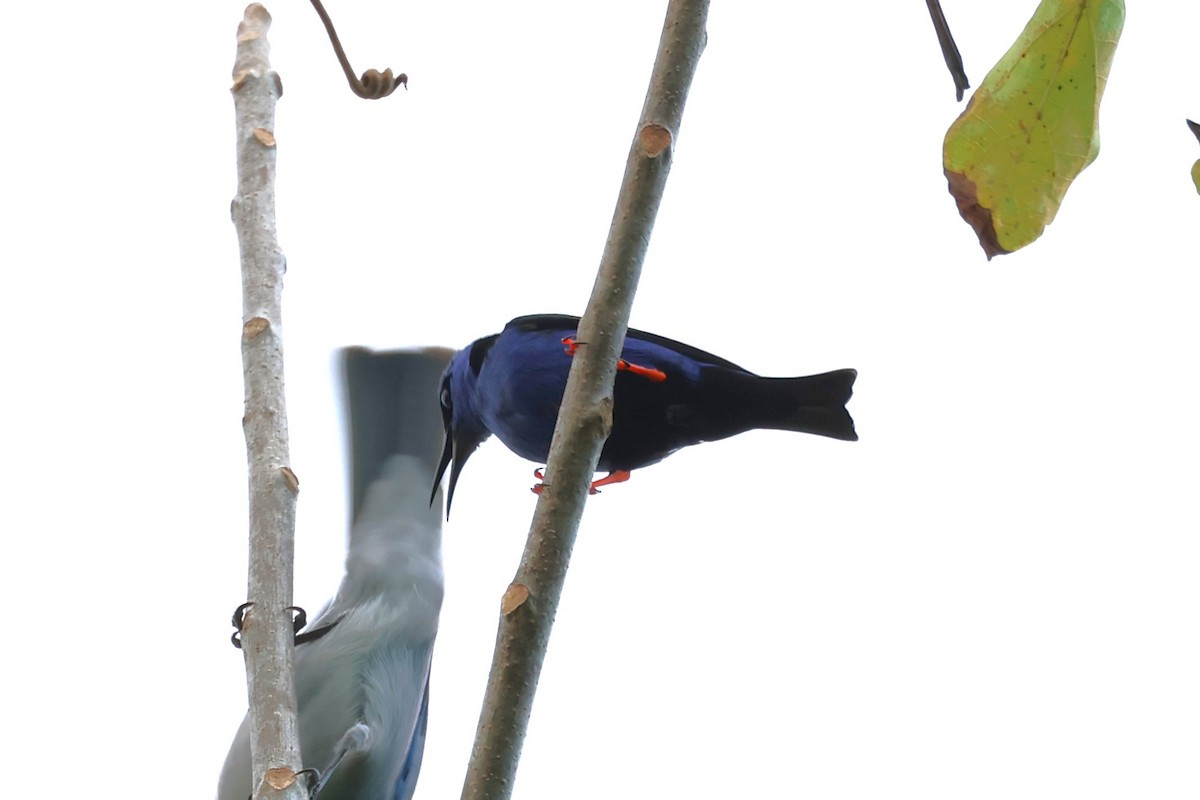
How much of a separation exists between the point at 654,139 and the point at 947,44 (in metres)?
0.30

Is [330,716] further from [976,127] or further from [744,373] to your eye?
[976,127]

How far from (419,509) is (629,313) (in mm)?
1341

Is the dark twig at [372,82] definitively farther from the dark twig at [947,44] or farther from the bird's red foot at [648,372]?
the dark twig at [947,44]

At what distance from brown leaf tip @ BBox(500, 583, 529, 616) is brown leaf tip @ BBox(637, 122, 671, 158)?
1.53ft

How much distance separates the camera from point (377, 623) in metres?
2.23

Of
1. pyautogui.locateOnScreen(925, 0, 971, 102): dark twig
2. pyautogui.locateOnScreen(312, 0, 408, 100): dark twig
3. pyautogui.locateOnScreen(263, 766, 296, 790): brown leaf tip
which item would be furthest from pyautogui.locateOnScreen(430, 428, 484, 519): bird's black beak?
pyautogui.locateOnScreen(925, 0, 971, 102): dark twig

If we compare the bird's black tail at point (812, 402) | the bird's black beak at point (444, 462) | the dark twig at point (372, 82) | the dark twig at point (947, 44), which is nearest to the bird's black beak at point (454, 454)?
the bird's black beak at point (444, 462)

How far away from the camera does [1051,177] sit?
1130 millimetres

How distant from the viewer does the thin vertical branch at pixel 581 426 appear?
1.12m

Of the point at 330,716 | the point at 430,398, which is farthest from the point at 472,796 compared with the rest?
the point at 430,398

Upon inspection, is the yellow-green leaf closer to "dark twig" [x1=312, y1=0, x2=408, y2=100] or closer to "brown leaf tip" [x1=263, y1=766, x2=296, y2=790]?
"brown leaf tip" [x1=263, y1=766, x2=296, y2=790]

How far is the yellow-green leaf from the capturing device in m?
1.09

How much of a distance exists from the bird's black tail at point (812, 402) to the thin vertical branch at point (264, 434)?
3.88 feet

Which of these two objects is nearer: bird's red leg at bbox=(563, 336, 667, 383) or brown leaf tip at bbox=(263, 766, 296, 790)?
brown leaf tip at bbox=(263, 766, 296, 790)
